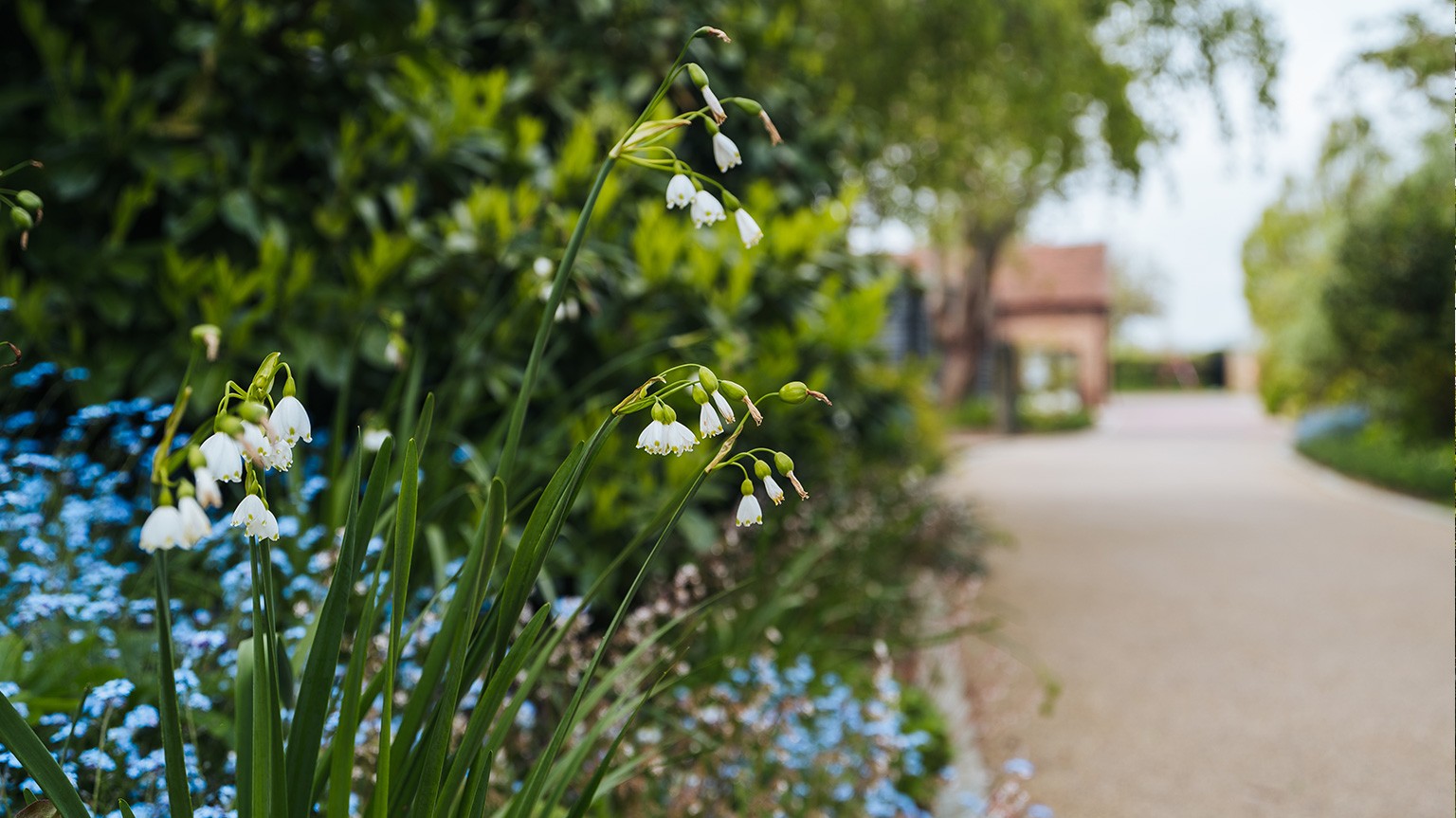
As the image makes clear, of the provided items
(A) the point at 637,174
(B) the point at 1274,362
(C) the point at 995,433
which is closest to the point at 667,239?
(A) the point at 637,174

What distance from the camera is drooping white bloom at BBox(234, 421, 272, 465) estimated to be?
30.7 inches

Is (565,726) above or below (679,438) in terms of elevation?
below

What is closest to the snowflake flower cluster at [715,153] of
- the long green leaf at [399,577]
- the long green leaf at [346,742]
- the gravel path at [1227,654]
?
the long green leaf at [399,577]

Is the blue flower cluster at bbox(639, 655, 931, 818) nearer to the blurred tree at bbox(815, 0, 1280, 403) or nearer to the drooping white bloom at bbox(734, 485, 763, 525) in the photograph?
the drooping white bloom at bbox(734, 485, 763, 525)

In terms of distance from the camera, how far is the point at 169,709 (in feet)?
3.26

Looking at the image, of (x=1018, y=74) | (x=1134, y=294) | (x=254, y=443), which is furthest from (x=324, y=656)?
(x=1134, y=294)

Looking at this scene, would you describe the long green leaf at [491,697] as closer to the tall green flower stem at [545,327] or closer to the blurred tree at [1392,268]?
the tall green flower stem at [545,327]

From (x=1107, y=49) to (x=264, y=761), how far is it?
27.7 ft

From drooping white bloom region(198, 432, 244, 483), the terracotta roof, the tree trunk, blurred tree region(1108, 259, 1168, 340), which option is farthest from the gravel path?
blurred tree region(1108, 259, 1168, 340)

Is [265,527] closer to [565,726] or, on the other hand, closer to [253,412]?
[253,412]

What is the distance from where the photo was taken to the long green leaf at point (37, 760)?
0.91 meters

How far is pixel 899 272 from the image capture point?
13.0 feet

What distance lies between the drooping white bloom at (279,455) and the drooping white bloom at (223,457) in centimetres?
5

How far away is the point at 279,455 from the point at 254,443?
95mm
